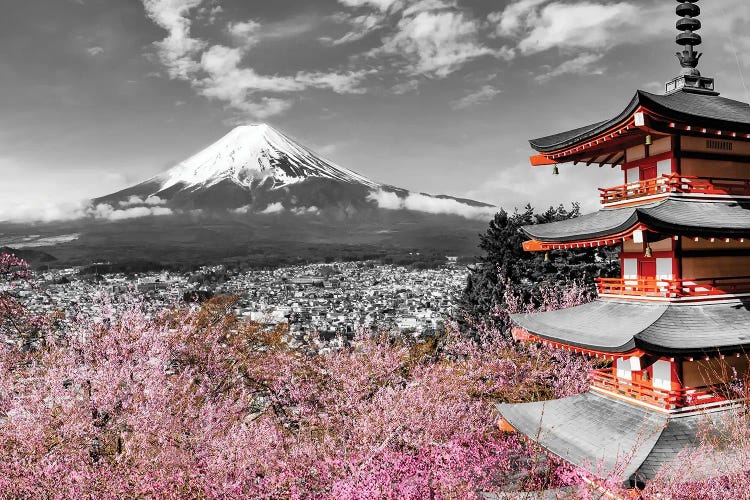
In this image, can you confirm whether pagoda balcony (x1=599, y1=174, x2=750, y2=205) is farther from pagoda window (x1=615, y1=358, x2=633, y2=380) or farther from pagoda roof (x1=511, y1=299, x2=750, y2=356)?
pagoda window (x1=615, y1=358, x2=633, y2=380)

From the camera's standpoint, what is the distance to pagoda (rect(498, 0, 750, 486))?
8.70 metres

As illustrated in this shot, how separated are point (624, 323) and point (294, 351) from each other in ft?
39.5

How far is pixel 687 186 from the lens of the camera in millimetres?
9688

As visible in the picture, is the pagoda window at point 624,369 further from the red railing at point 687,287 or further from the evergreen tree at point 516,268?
the evergreen tree at point 516,268

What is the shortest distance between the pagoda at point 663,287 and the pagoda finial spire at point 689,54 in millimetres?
21

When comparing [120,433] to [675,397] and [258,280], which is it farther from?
[258,280]

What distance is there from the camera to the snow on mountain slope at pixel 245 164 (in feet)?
455

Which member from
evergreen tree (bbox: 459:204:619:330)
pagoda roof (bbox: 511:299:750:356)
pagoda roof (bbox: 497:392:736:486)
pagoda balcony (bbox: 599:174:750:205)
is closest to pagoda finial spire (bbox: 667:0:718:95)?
pagoda balcony (bbox: 599:174:750:205)

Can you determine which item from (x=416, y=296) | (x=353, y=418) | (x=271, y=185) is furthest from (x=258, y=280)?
(x=271, y=185)

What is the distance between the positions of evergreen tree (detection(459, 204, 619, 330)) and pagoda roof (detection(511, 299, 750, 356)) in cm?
1858

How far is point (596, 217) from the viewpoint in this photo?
11070 mm

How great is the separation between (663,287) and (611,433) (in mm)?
2853

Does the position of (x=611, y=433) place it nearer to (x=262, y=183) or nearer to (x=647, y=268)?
(x=647, y=268)

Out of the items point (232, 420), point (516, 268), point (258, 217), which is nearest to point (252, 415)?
point (232, 420)
